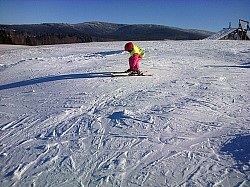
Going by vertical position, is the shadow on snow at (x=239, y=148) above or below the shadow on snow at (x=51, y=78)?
below

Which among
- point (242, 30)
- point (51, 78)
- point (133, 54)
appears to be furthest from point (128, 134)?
point (242, 30)

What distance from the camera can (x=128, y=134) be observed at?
180 inches

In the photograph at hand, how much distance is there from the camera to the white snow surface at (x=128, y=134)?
347 cm

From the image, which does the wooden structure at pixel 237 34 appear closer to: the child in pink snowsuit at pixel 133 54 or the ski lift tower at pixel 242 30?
the ski lift tower at pixel 242 30

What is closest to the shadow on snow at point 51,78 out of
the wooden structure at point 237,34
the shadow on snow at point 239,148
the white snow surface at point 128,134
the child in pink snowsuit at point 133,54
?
the white snow surface at point 128,134

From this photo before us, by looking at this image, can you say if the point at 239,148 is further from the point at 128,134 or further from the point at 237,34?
the point at 237,34

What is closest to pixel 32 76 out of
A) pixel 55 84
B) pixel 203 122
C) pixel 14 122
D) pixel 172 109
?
pixel 55 84

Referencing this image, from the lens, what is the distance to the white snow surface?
3.47 m

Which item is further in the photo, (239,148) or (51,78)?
(51,78)

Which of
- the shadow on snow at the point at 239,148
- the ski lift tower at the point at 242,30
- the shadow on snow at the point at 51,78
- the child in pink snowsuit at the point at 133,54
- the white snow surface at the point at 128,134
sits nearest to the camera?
the white snow surface at the point at 128,134

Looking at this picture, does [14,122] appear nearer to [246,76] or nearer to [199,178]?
[199,178]

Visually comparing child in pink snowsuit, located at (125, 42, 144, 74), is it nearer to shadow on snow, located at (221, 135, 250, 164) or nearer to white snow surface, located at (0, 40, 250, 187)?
white snow surface, located at (0, 40, 250, 187)

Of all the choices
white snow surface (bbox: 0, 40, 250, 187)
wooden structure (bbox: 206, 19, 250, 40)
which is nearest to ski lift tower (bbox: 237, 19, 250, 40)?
wooden structure (bbox: 206, 19, 250, 40)

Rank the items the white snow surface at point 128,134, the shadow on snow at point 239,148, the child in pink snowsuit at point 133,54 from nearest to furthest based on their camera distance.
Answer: the white snow surface at point 128,134
the shadow on snow at point 239,148
the child in pink snowsuit at point 133,54
